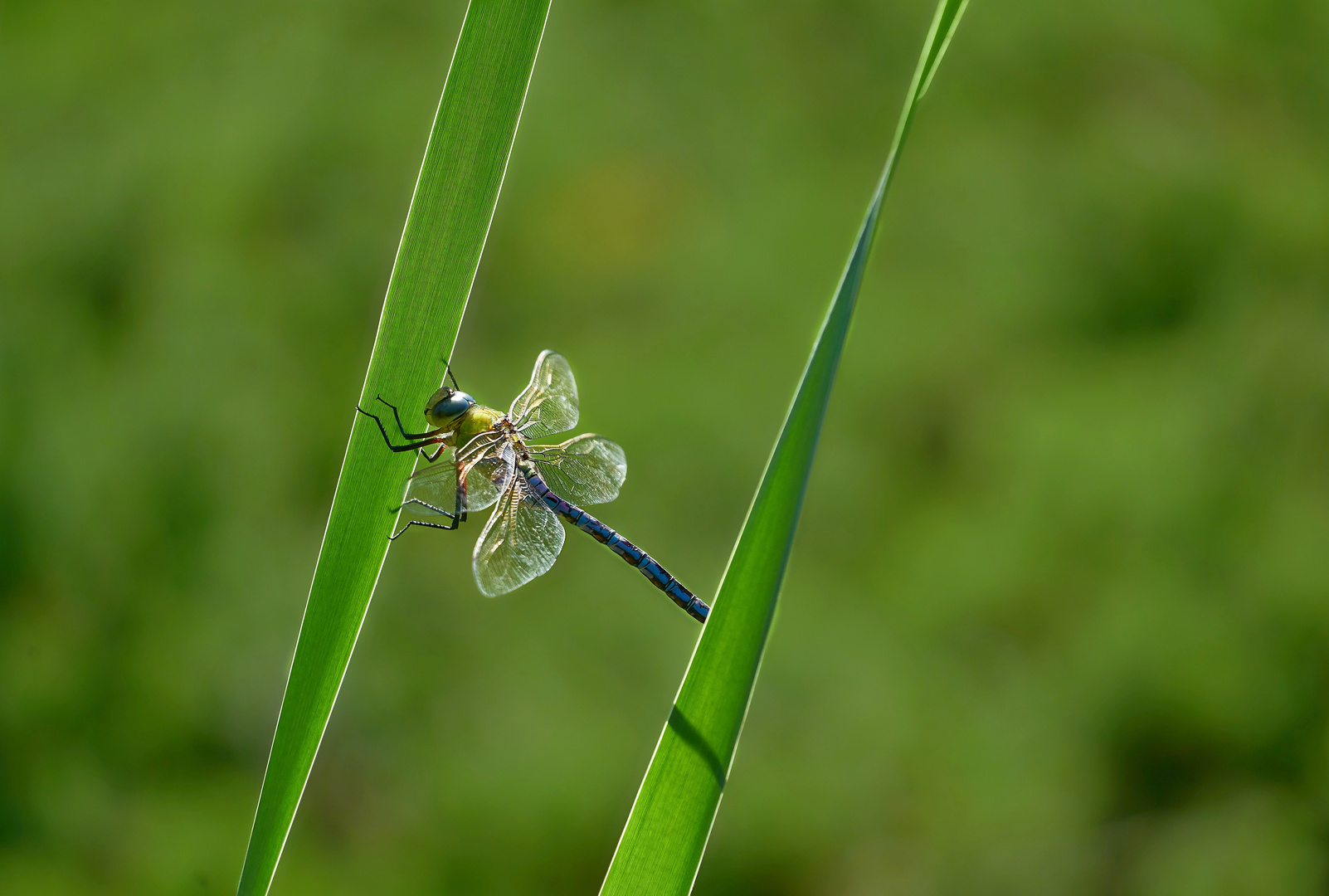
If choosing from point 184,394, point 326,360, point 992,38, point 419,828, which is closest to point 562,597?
point 419,828

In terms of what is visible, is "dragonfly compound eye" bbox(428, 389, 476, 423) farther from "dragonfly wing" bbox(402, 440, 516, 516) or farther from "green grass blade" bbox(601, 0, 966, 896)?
"green grass blade" bbox(601, 0, 966, 896)

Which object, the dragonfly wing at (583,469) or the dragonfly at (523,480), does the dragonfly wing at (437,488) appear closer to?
the dragonfly at (523,480)

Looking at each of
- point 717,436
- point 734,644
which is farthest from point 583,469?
point 717,436

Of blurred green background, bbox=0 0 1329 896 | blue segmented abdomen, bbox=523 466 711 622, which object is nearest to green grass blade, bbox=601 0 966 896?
blue segmented abdomen, bbox=523 466 711 622

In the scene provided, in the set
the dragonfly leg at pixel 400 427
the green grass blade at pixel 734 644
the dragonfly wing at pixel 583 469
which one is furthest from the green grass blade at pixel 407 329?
the dragonfly wing at pixel 583 469

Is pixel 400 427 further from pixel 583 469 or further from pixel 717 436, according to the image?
pixel 717 436
